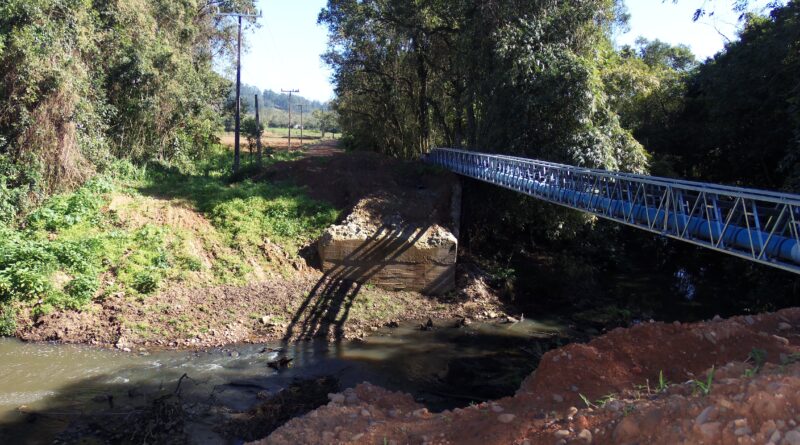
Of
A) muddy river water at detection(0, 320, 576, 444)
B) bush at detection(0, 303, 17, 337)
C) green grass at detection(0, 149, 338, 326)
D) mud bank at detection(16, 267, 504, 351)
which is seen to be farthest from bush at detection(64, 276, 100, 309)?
muddy river water at detection(0, 320, 576, 444)

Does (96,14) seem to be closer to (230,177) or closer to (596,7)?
(230,177)

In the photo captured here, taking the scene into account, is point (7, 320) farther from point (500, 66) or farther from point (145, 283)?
point (500, 66)

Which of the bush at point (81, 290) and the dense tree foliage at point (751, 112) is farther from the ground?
the dense tree foliage at point (751, 112)

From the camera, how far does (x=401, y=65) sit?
86.9 ft

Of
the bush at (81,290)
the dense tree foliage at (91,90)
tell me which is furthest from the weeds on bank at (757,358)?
the dense tree foliage at (91,90)

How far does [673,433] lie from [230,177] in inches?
815

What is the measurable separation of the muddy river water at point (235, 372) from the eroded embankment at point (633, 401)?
205cm

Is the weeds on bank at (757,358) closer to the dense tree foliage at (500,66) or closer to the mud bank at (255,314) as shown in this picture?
the mud bank at (255,314)

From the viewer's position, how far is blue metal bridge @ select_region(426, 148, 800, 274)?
25.3 feet

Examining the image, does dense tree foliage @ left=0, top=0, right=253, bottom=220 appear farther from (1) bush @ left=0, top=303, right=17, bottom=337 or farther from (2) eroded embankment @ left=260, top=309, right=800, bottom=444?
(2) eroded embankment @ left=260, top=309, right=800, bottom=444

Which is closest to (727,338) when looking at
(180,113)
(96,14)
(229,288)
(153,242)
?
(229,288)

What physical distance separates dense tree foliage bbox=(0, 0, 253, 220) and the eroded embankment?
12.8 metres

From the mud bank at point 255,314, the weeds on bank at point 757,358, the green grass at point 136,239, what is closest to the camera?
the weeds on bank at point 757,358

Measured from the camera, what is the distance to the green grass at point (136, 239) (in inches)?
500
